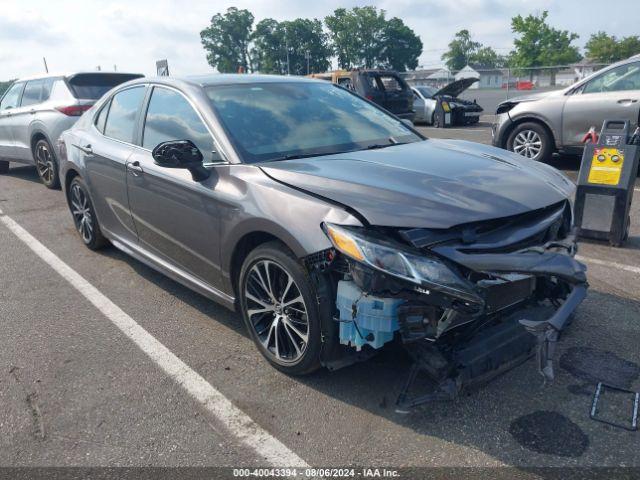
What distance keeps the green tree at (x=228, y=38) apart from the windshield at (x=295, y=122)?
318 ft

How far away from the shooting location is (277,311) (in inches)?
120

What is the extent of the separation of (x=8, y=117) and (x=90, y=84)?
2249 mm

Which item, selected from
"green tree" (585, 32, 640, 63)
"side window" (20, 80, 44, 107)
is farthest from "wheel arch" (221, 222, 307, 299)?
"green tree" (585, 32, 640, 63)

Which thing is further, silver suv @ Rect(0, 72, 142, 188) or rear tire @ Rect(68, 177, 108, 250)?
silver suv @ Rect(0, 72, 142, 188)

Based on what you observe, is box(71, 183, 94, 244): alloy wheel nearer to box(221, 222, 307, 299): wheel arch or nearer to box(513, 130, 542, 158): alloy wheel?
box(221, 222, 307, 299): wheel arch

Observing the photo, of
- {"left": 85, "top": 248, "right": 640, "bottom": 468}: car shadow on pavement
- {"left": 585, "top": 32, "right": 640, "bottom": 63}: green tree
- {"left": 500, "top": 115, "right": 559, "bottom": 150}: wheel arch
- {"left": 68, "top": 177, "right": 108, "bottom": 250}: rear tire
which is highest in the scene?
{"left": 585, "top": 32, "right": 640, "bottom": 63}: green tree

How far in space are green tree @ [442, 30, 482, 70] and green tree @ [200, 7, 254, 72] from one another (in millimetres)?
44754

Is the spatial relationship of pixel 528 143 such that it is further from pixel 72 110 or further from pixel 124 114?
pixel 72 110

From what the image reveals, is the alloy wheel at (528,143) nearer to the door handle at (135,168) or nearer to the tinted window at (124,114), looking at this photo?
the tinted window at (124,114)

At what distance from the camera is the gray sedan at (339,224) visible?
8.09 ft

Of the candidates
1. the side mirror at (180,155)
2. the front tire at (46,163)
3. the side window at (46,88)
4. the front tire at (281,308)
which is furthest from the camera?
the side window at (46,88)

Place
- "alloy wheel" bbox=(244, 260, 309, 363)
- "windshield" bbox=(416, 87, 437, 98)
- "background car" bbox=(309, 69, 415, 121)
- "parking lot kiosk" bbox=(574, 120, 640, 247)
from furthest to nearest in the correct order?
"windshield" bbox=(416, 87, 437, 98), "background car" bbox=(309, 69, 415, 121), "parking lot kiosk" bbox=(574, 120, 640, 247), "alloy wheel" bbox=(244, 260, 309, 363)

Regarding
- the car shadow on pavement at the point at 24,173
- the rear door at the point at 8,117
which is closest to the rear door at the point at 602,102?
the car shadow on pavement at the point at 24,173

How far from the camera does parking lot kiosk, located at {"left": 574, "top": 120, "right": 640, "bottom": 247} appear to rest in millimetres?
4977
